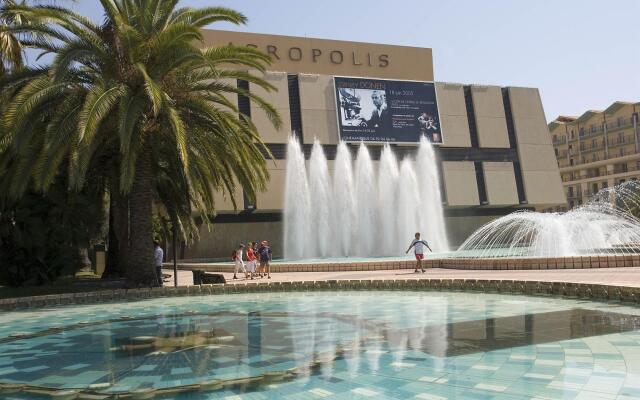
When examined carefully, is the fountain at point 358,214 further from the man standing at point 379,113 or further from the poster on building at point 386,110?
the man standing at point 379,113

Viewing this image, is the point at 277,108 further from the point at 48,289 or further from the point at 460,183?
the point at 48,289

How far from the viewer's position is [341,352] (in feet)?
22.1

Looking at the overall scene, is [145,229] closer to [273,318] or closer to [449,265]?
[273,318]

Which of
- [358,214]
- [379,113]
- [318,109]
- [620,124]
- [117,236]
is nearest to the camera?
[117,236]

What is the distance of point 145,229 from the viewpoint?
15.0 m

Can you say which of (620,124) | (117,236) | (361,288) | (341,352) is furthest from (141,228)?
(620,124)

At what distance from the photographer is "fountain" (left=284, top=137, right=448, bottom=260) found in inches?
1307

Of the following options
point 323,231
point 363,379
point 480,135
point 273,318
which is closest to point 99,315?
point 273,318

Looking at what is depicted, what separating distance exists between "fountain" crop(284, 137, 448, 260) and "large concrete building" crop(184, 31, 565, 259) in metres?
4.59

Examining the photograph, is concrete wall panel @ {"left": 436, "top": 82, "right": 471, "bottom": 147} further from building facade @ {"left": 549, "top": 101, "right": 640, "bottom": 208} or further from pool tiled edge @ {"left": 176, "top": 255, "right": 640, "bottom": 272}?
building facade @ {"left": 549, "top": 101, "right": 640, "bottom": 208}

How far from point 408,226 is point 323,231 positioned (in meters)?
5.06

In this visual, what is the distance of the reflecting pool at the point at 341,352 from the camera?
16.9ft

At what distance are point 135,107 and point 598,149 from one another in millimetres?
80708

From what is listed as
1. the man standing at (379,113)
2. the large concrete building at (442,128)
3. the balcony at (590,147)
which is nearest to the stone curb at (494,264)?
the large concrete building at (442,128)
